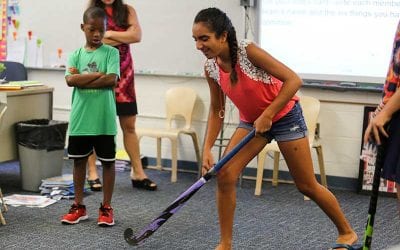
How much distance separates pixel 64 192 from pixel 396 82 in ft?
9.09

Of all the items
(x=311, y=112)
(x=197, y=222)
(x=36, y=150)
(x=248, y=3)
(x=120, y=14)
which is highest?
(x=248, y=3)

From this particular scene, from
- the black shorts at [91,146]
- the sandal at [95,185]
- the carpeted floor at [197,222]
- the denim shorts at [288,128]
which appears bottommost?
the carpeted floor at [197,222]

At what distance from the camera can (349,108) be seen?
4.77 m

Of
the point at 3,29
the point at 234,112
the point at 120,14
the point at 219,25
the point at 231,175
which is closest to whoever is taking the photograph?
the point at 219,25

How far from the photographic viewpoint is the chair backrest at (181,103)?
5.14 m

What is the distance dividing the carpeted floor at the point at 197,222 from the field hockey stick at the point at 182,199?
138 mm

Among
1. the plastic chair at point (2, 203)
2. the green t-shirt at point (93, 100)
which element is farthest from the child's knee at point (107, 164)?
the plastic chair at point (2, 203)

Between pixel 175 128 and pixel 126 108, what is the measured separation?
0.97 m

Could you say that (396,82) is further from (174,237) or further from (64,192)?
(64,192)

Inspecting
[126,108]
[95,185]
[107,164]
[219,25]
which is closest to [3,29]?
[126,108]

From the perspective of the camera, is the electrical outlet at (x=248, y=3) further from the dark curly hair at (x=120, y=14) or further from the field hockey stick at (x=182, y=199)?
the field hockey stick at (x=182, y=199)

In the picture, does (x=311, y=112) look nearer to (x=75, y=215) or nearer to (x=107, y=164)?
(x=107, y=164)

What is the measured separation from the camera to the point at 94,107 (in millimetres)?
3523

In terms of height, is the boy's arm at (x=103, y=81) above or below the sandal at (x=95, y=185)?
above
